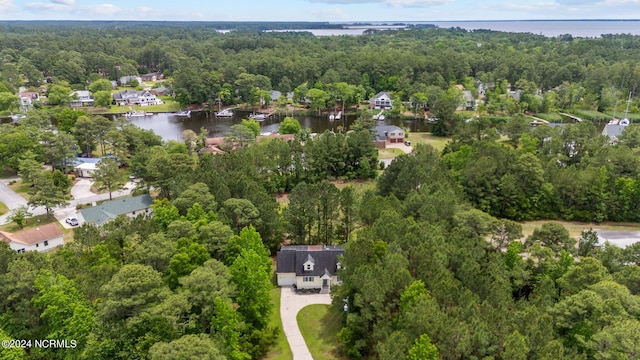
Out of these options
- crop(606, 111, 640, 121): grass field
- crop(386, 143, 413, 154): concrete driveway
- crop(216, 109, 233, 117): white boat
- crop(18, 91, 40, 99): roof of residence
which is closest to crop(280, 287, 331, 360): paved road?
crop(386, 143, 413, 154): concrete driveway

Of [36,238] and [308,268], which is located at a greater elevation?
[308,268]

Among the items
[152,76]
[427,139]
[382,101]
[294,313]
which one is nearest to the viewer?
[294,313]

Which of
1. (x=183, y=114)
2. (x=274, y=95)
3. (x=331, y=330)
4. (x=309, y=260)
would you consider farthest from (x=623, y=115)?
(x=183, y=114)

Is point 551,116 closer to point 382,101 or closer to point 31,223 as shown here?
point 382,101

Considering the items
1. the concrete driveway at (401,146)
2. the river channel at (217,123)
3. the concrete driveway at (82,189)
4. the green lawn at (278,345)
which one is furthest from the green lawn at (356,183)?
the river channel at (217,123)

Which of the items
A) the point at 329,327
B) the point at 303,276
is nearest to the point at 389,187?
the point at 303,276

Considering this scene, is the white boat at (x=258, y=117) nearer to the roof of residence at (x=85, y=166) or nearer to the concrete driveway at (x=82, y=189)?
the roof of residence at (x=85, y=166)

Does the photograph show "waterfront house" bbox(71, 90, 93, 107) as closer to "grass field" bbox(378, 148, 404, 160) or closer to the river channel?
the river channel
